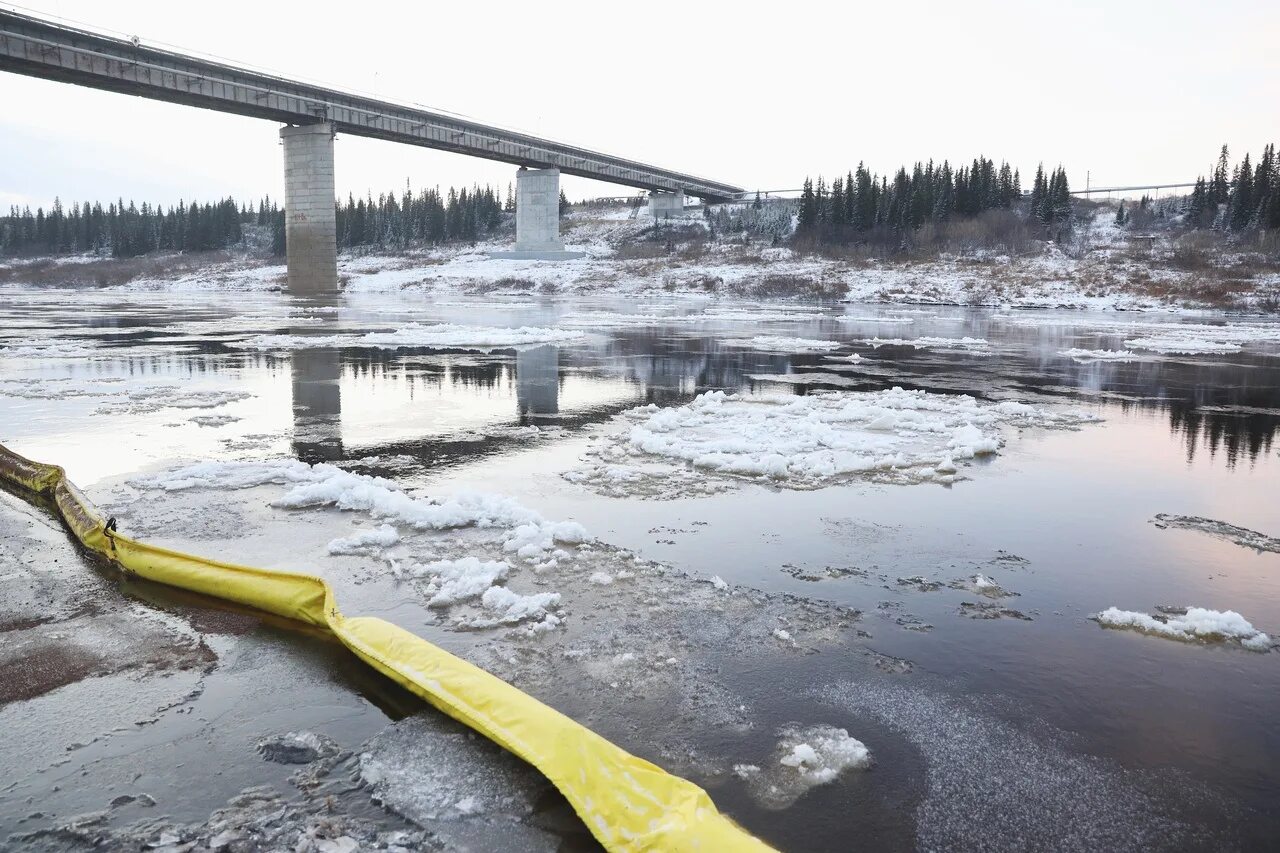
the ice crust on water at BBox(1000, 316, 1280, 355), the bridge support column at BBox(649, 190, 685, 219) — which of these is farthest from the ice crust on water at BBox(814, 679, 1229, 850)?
the bridge support column at BBox(649, 190, 685, 219)

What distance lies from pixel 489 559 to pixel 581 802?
331 cm

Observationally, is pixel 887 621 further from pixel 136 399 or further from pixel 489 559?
pixel 136 399

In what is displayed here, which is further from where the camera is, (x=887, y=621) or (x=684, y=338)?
(x=684, y=338)

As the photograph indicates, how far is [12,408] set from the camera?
13.0m

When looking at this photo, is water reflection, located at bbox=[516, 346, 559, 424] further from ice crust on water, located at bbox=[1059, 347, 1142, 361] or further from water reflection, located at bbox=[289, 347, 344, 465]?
ice crust on water, located at bbox=[1059, 347, 1142, 361]

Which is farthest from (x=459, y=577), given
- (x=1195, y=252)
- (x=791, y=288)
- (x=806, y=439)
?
(x=1195, y=252)

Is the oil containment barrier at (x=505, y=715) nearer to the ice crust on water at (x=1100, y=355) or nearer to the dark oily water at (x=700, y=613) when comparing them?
the dark oily water at (x=700, y=613)

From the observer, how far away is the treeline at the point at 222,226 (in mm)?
130250

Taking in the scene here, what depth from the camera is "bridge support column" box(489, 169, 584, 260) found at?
89188 millimetres

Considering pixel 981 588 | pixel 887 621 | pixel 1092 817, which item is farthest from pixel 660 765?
pixel 981 588

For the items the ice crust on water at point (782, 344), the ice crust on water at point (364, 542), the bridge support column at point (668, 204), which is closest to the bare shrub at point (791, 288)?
the ice crust on water at point (782, 344)

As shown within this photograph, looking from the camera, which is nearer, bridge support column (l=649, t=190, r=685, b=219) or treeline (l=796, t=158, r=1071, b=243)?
treeline (l=796, t=158, r=1071, b=243)

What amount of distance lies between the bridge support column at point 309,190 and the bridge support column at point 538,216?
30.6m

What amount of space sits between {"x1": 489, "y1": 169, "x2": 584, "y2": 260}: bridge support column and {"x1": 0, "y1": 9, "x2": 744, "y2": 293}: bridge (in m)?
0.11
